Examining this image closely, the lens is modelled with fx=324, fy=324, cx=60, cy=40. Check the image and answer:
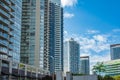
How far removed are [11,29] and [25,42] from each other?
42227mm

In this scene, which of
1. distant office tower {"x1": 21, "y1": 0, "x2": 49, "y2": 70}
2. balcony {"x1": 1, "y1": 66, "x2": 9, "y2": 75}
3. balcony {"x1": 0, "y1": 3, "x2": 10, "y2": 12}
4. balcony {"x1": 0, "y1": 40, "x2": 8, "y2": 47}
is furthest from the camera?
distant office tower {"x1": 21, "y1": 0, "x2": 49, "y2": 70}

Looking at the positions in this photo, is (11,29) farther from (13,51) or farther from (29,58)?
(29,58)

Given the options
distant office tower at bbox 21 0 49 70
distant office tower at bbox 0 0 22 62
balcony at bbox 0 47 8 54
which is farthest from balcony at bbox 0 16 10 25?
distant office tower at bbox 21 0 49 70

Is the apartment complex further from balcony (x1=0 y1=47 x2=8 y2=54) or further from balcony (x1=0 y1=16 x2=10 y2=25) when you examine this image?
Result: balcony (x1=0 y1=16 x2=10 y2=25)

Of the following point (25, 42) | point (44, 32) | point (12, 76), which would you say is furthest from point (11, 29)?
point (44, 32)

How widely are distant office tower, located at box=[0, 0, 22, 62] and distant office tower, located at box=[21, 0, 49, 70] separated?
109 feet

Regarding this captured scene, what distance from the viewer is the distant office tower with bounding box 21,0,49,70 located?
156m

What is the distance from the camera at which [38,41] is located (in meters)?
160

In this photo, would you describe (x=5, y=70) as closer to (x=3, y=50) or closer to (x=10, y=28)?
(x=3, y=50)

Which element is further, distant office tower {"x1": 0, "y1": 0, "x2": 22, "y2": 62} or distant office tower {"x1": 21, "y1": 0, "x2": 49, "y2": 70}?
distant office tower {"x1": 21, "y1": 0, "x2": 49, "y2": 70}

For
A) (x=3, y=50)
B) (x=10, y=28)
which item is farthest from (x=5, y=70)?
(x=10, y=28)

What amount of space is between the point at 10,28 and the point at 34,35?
46650mm

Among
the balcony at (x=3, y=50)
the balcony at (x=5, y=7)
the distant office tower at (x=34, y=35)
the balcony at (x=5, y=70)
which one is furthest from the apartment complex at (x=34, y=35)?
the balcony at (x=5, y=70)

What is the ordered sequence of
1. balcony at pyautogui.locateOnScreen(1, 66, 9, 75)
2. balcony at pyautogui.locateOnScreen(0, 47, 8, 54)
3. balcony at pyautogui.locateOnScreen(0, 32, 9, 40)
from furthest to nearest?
balcony at pyautogui.locateOnScreen(0, 32, 9, 40) < balcony at pyautogui.locateOnScreen(0, 47, 8, 54) < balcony at pyautogui.locateOnScreen(1, 66, 9, 75)
